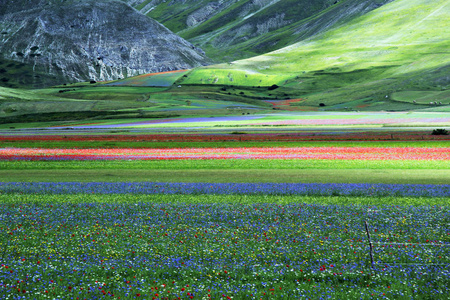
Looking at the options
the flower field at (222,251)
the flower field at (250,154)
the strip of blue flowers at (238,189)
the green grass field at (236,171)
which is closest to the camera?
the flower field at (222,251)

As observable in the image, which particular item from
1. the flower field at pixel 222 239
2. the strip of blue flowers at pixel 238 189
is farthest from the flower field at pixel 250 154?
the strip of blue flowers at pixel 238 189

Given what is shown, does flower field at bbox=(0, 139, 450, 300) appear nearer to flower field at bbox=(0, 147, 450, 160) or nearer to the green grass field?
the green grass field

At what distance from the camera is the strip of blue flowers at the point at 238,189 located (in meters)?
26.3

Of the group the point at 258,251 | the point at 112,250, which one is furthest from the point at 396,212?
the point at 112,250

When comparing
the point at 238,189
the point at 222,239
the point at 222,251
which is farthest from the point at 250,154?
the point at 222,251

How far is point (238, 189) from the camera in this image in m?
27.8

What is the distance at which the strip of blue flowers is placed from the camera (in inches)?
1036

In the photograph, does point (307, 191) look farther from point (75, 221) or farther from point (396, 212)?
point (75, 221)

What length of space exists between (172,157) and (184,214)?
85.5ft

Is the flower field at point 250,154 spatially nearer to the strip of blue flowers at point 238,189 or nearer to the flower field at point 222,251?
the strip of blue flowers at point 238,189

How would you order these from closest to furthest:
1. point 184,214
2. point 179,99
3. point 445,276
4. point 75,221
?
point 445,276 → point 75,221 → point 184,214 → point 179,99

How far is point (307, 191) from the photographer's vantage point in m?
27.0

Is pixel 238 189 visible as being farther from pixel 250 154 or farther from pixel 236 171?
pixel 250 154

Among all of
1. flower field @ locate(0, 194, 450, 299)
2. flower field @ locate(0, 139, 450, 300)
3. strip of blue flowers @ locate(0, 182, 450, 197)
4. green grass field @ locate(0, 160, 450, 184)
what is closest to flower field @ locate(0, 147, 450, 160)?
green grass field @ locate(0, 160, 450, 184)
